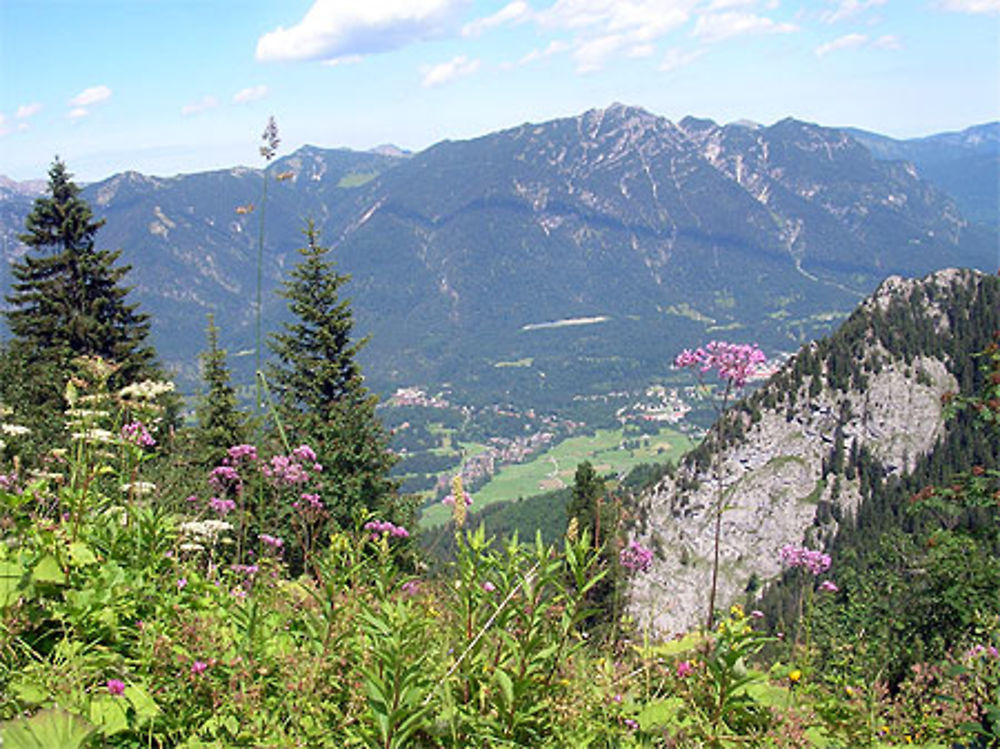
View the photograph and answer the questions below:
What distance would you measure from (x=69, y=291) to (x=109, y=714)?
37004 millimetres

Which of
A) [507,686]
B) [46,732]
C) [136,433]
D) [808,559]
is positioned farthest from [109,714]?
[808,559]

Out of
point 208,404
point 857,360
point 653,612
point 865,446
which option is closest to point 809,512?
point 865,446

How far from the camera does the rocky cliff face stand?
496 feet

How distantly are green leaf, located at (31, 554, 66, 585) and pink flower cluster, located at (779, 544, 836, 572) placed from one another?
15.7ft

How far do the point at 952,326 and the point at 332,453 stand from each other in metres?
166

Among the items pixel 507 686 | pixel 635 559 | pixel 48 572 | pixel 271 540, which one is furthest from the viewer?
pixel 635 559

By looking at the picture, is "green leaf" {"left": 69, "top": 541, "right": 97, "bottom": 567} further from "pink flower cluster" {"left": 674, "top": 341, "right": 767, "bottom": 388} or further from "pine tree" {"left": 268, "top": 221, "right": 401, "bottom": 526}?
"pine tree" {"left": 268, "top": 221, "right": 401, "bottom": 526}

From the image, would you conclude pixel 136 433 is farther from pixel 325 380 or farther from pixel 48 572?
pixel 325 380

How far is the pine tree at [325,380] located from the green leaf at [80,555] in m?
16.9

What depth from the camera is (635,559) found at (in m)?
5.54

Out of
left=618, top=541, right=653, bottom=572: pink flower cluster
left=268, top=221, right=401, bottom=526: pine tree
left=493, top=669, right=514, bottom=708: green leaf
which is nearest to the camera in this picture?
left=493, top=669, right=514, bottom=708: green leaf

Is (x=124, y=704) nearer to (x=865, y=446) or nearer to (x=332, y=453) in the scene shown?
(x=332, y=453)

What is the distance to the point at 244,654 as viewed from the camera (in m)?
3.70

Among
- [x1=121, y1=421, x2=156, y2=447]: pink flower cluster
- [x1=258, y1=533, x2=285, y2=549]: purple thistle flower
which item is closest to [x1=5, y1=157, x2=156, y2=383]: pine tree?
[x1=121, y1=421, x2=156, y2=447]: pink flower cluster
